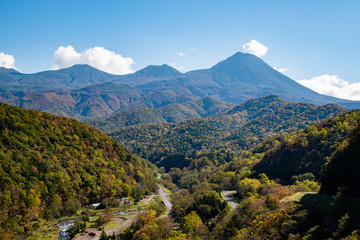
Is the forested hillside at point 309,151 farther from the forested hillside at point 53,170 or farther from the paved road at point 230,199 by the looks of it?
the forested hillside at point 53,170

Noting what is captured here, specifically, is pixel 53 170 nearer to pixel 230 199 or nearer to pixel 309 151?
pixel 230 199

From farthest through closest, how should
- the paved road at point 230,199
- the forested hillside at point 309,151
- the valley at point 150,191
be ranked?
1. the forested hillside at point 309,151
2. the paved road at point 230,199
3. the valley at point 150,191

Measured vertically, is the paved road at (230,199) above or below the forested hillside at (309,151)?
below

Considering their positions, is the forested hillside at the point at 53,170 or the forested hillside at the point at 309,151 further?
the forested hillside at the point at 309,151

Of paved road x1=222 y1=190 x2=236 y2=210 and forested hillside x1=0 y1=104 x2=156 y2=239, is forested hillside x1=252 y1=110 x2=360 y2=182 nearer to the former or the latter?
paved road x1=222 y1=190 x2=236 y2=210

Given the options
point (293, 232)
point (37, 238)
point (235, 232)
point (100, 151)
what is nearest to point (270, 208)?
point (235, 232)

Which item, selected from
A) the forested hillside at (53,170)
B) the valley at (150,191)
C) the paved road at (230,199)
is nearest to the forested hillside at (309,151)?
the valley at (150,191)

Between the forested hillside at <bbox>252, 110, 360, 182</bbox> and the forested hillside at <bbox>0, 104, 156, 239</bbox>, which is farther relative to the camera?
the forested hillside at <bbox>252, 110, 360, 182</bbox>

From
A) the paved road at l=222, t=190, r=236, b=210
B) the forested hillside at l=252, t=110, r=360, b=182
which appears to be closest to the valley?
the paved road at l=222, t=190, r=236, b=210

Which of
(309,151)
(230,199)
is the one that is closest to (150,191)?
(230,199)
